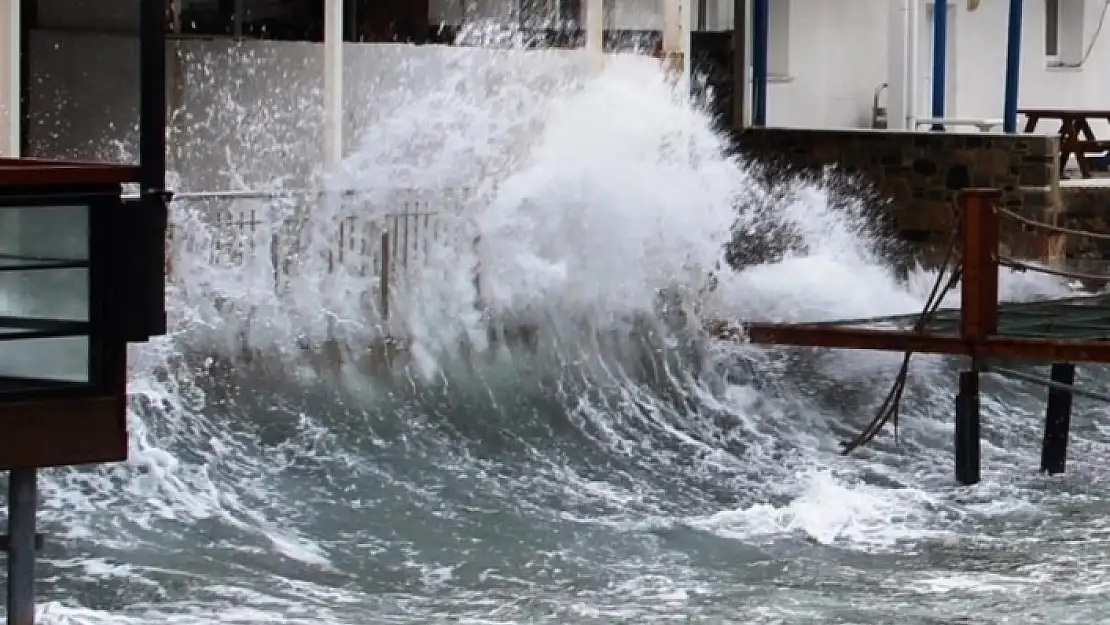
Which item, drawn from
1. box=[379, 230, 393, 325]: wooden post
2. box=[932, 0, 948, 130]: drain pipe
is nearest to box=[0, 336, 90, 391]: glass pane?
box=[379, 230, 393, 325]: wooden post

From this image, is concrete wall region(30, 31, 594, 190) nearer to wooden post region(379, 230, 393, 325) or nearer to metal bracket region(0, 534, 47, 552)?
wooden post region(379, 230, 393, 325)

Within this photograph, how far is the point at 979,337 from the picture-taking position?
12898 mm

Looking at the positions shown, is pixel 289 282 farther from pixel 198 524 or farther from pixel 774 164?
pixel 774 164

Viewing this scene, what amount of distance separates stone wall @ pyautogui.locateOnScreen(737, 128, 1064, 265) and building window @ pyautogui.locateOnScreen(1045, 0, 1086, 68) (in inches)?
185

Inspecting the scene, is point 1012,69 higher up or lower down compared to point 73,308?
higher up

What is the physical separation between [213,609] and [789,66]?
47.0 feet

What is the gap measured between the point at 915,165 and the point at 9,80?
35.7 feet

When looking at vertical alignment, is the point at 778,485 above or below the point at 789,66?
below

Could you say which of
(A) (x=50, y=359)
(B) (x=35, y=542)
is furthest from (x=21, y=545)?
(A) (x=50, y=359)

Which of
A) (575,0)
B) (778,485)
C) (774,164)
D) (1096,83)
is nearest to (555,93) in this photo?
(575,0)

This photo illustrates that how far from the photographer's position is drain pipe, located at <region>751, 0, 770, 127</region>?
2144 centimetres

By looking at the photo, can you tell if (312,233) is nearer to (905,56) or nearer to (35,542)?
(35,542)

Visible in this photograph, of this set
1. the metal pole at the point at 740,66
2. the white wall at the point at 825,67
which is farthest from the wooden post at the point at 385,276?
the white wall at the point at 825,67

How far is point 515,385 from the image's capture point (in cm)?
1533
